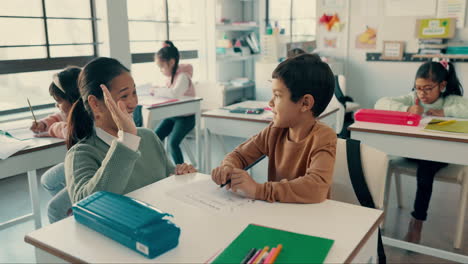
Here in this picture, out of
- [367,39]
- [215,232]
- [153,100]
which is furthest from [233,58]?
→ [215,232]

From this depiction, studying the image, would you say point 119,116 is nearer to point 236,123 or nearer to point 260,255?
point 260,255

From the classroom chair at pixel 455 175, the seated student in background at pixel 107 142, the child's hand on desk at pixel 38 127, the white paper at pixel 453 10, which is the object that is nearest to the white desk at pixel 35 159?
the child's hand on desk at pixel 38 127

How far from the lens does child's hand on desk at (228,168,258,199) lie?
129 cm

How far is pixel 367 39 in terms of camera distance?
520 centimetres

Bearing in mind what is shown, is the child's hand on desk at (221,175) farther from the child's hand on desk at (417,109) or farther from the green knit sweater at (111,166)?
the child's hand on desk at (417,109)

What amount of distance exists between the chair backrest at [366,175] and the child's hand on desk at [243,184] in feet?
1.47

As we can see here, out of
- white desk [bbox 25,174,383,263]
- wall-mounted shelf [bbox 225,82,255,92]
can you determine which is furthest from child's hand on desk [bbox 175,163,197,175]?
wall-mounted shelf [bbox 225,82,255,92]

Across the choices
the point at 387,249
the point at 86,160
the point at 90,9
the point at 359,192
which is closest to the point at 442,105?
the point at 387,249

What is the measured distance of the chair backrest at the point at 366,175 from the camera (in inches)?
58.9

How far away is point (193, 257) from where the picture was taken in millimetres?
959

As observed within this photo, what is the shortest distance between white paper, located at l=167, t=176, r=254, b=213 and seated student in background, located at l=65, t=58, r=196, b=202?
0.56 ft

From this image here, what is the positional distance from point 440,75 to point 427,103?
0.21 meters

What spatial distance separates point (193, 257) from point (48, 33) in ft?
11.6

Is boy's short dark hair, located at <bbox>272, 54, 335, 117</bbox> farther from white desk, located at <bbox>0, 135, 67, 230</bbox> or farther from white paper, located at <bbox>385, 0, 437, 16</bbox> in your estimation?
white paper, located at <bbox>385, 0, 437, 16</bbox>
